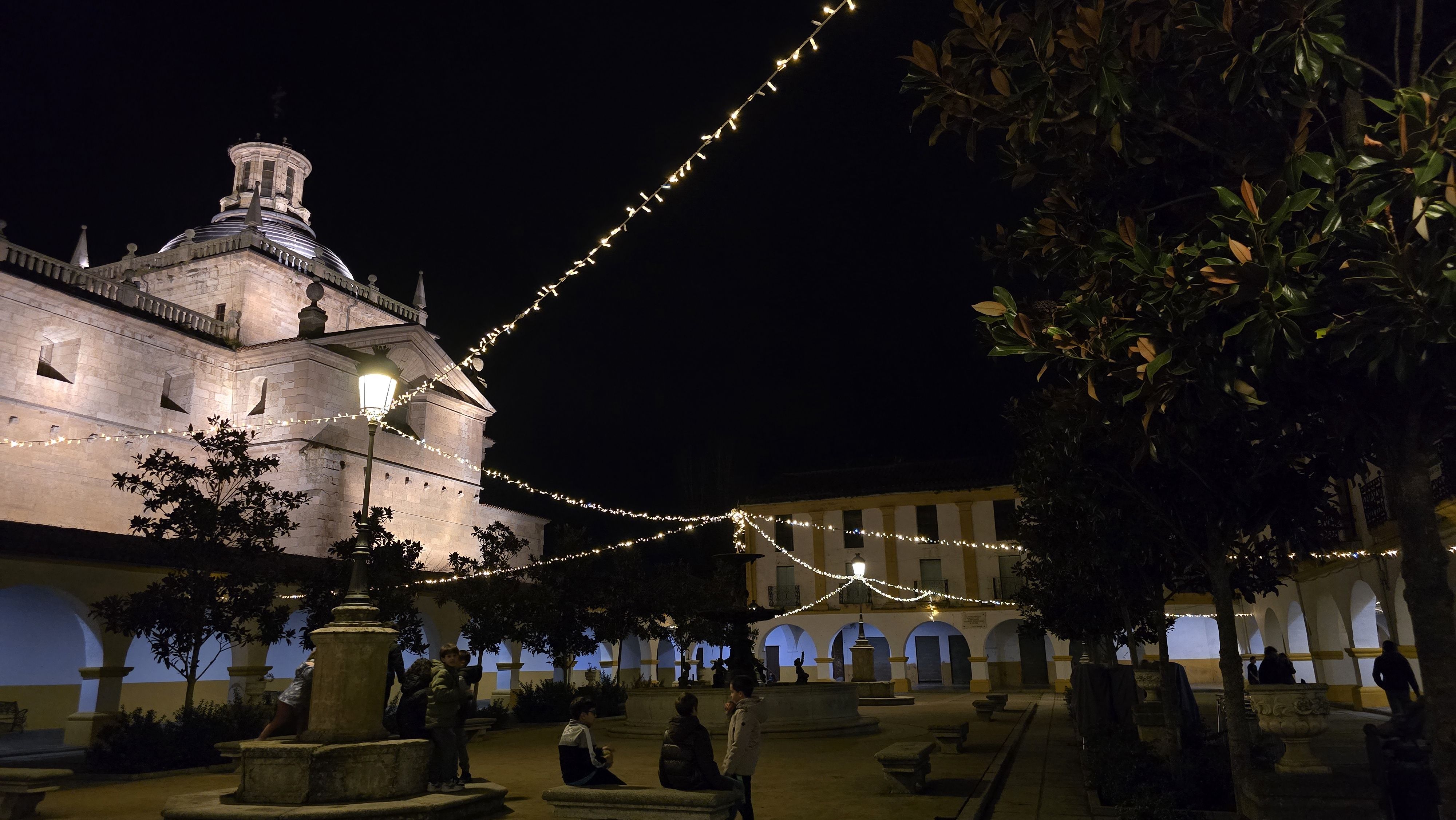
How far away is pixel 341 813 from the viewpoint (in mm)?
6578

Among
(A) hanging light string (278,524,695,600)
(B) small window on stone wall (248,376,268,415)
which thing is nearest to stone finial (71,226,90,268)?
(B) small window on stone wall (248,376,268,415)

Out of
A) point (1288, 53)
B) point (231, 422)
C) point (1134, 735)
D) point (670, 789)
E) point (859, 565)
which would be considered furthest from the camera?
point (231, 422)

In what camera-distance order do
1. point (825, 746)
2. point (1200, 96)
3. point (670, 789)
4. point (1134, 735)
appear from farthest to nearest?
point (825, 746) < point (1134, 735) < point (670, 789) < point (1200, 96)

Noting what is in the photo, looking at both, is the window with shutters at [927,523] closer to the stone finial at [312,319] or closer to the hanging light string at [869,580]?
the hanging light string at [869,580]

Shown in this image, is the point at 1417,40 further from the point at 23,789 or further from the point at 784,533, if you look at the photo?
the point at 784,533

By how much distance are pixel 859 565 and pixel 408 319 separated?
958 inches

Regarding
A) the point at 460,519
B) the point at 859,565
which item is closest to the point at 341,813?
the point at 859,565

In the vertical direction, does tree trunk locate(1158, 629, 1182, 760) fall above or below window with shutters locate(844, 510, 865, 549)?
below

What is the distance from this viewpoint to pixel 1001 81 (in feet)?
13.6

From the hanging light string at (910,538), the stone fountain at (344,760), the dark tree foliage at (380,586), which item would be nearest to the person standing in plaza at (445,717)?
the stone fountain at (344,760)

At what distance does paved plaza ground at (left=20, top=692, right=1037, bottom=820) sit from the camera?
8789 millimetres

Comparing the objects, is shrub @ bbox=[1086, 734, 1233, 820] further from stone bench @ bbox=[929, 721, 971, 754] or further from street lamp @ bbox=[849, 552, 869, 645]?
street lamp @ bbox=[849, 552, 869, 645]

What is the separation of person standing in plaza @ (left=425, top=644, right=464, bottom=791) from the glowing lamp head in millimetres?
2496

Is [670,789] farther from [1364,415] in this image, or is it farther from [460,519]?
[460,519]
